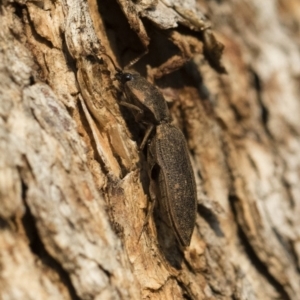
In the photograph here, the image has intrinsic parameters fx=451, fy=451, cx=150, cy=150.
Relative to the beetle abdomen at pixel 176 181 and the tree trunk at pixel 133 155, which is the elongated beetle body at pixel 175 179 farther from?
the tree trunk at pixel 133 155

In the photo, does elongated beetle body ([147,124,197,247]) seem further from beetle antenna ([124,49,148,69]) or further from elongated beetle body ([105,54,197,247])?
beetle antenna ([124,49,148,69])

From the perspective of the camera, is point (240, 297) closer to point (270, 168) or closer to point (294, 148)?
point (270, 168)

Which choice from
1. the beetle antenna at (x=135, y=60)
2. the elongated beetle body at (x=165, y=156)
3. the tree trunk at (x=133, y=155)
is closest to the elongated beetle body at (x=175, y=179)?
the elongated beetle body at (x=165, y=156)

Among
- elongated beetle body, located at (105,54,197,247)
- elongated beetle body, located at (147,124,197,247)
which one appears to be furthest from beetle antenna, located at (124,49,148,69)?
elongated beetle body, located at (147,124,197,247)

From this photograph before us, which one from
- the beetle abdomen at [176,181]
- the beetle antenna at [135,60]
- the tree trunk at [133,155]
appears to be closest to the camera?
the tree trunk at [133,155]

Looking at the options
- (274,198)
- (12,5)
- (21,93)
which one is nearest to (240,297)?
(274,198)
